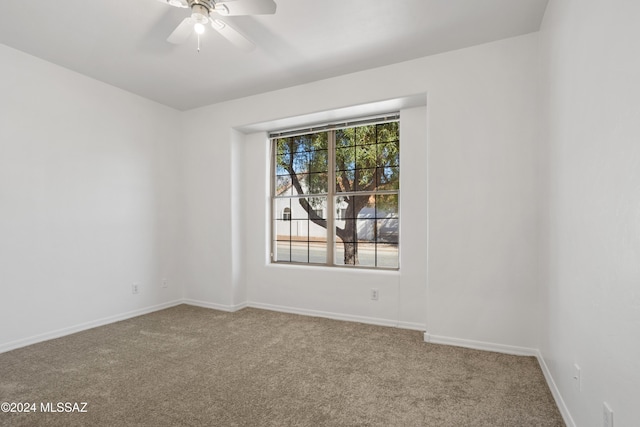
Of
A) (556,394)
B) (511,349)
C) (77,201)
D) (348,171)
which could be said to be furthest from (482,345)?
(77,201)

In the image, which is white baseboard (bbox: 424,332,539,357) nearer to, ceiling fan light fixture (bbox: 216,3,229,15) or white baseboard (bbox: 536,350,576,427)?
white baseboard (bbox: 536,350,576,427)

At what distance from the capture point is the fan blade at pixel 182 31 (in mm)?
2220

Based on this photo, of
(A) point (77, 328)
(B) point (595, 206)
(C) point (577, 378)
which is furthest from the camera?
(A) point (77, 328)

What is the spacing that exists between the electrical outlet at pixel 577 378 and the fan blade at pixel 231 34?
292cm

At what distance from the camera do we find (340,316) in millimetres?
3857

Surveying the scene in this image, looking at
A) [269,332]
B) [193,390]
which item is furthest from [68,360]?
[269,332]

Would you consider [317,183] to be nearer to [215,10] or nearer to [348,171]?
[348,171]

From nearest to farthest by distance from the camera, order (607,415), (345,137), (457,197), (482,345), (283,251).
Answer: (607,415) < (482,345) < (457,197) < (345,137) < (283,251)

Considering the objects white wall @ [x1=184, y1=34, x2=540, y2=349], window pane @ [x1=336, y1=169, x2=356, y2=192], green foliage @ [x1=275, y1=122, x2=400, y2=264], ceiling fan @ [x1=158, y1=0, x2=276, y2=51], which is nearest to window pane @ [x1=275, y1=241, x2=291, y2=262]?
white wall @ [x1=184, y1=34, x2=540, y2=349]

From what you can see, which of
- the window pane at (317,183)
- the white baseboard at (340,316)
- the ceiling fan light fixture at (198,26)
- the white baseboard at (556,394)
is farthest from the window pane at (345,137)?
the white baseboard at (556,394)

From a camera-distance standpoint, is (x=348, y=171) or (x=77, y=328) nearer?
(x=77, y=328)

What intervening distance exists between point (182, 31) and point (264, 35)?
75 cm

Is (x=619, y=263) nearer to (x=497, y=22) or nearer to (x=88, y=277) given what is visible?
(x=497, y=22)

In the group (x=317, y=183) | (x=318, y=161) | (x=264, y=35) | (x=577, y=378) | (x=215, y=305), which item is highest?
(x=264, y=35)
